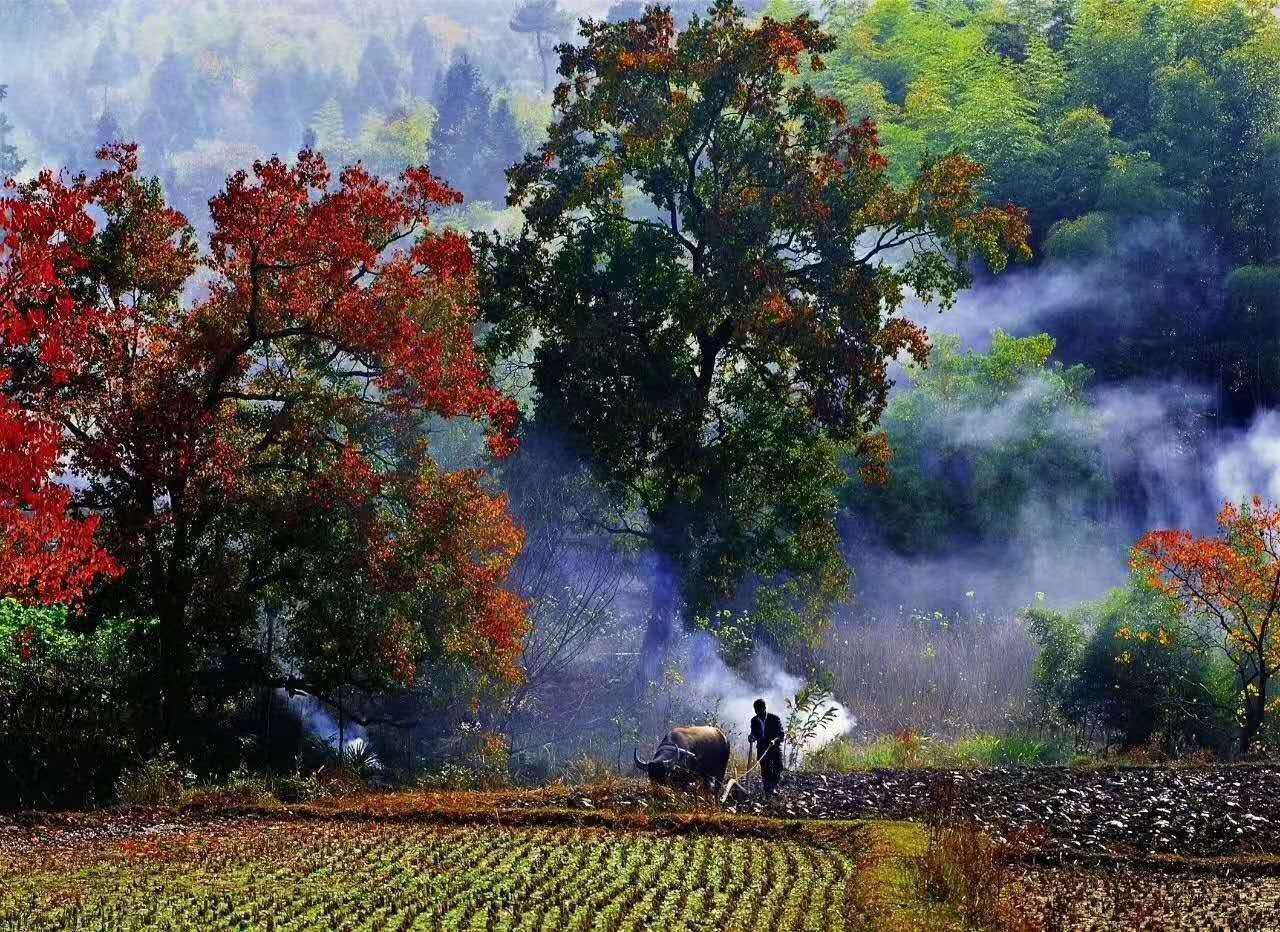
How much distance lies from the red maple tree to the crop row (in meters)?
3.64

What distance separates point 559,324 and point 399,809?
28.1 feet

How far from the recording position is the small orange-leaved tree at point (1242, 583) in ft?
58.9

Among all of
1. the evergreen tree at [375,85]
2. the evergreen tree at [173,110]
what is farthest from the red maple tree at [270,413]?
the evergreen tree at [375,85]

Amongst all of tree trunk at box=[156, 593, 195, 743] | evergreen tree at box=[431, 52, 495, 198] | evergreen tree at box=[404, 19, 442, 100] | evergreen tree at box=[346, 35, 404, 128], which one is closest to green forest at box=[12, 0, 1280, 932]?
tree trunk at box=[156, 593, 195, 743]

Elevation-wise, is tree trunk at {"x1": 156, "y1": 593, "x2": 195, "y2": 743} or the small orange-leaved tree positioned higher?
the small orange-leaved tree

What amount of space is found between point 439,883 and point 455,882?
0.42ft

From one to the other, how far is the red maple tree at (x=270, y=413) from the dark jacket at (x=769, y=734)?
3.11m

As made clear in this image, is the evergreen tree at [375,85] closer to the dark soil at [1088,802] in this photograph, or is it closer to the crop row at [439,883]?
the dark soil at [1088,802]

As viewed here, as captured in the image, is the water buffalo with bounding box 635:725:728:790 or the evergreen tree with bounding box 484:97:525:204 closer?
the water buffalo with bounding box 635:725:728:790

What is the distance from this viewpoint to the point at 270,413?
51.5ft

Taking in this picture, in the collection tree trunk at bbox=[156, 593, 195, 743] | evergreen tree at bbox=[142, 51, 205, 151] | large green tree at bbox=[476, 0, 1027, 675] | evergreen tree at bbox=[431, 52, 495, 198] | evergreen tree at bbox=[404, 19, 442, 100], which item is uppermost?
evergreen tree at bbox=[404, 19, 442, 100]

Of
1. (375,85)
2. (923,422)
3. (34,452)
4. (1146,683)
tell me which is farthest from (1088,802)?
(375,85)

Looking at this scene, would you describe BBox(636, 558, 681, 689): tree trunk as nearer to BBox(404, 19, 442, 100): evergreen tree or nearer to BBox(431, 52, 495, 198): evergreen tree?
BBox(431, 52, 495, 198): evergreen tree

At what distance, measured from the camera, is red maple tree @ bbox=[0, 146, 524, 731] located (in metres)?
14.4
